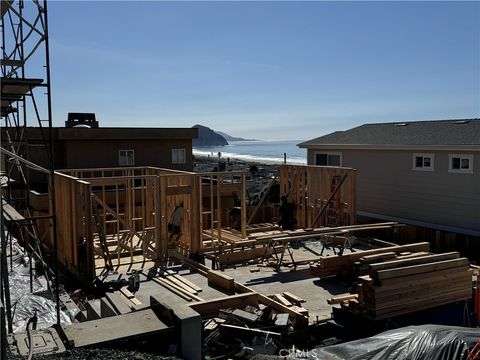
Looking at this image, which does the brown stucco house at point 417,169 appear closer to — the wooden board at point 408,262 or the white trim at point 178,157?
the wooden board at point 408,262

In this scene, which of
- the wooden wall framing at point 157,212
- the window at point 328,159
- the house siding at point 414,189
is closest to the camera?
the wooden wall framing at point 157,212

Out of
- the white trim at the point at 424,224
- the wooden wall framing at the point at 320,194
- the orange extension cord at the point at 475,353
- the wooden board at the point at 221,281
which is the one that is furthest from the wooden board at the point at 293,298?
the white trim at the point at 424,224

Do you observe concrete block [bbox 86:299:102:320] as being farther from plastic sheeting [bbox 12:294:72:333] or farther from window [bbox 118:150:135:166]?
window [bbox 118:150:135:166]

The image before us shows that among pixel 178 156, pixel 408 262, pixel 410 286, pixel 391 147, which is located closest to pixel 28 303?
pixel 410 286

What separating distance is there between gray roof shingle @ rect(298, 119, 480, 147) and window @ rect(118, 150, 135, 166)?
9546mm

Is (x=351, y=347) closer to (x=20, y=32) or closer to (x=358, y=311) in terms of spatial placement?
(x=358, y=311)

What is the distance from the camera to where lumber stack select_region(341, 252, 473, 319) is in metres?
9.14

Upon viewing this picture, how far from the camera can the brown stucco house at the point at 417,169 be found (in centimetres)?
1568

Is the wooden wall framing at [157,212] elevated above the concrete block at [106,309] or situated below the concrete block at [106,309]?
above

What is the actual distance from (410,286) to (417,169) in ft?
28.5

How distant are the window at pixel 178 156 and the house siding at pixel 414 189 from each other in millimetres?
10787

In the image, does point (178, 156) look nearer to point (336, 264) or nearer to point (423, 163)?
point (423, 163)

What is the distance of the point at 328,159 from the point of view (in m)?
21.0

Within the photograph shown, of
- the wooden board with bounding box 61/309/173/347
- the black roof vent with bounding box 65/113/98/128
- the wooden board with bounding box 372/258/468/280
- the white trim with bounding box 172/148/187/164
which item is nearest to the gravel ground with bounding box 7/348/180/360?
the wooden board with bounding box 61/309/173/347
